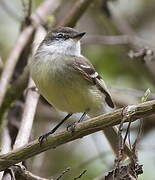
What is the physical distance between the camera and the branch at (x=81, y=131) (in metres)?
2.81

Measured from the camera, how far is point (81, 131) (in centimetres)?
296

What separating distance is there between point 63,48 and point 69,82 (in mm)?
537

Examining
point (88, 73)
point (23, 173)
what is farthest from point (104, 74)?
point (23, 173)

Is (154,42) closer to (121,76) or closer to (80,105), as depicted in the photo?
(121,76)

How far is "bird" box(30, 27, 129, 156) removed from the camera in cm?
388

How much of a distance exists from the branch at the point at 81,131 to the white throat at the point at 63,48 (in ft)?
4.24

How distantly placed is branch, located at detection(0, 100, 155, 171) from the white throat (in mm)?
1293

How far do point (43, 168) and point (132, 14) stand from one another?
2.77m

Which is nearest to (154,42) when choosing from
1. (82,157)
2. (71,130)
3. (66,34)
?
(82,157)

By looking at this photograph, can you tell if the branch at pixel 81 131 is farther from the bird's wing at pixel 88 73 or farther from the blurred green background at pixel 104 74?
the blurred green background at pixel 104 74

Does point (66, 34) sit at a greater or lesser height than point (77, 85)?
greater

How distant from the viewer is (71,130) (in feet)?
9.77

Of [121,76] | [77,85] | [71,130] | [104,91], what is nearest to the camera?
[71,130]

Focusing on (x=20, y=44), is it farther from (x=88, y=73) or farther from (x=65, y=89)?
(x=65, y=89)
